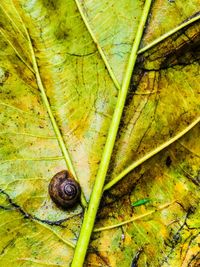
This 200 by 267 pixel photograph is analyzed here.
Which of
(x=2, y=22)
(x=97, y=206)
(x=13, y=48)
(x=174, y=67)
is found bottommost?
(x=97, y=206)

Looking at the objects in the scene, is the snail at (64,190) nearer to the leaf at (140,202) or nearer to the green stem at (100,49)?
the leaf at (140,202)

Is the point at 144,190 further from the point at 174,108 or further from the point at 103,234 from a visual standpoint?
the point at 174,108

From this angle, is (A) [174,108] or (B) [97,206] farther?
(A) [174,108]

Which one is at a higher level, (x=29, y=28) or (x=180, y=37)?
(x=29, y=28)

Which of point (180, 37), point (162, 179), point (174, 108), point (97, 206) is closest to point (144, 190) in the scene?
point (162, 179)

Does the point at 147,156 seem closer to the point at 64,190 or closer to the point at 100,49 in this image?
the point at 64,190

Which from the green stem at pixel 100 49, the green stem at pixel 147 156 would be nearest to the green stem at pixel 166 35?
the green stem at pixel 100 49
